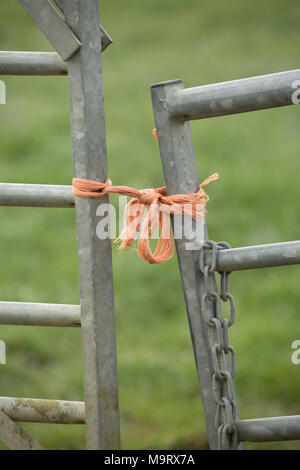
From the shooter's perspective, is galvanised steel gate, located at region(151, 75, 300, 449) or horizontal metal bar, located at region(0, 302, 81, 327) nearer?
galvanised steel gate, located at region(151, 75, 300, 449)

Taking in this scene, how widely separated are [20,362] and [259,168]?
5.16 ft

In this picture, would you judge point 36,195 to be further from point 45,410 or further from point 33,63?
point 45,410

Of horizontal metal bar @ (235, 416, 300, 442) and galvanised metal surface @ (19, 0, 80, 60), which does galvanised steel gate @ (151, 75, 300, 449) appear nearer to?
horizontal metal bar @ (235, 416, 300, 442)

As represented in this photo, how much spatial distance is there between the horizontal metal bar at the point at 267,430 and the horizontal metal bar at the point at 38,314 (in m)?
0.31

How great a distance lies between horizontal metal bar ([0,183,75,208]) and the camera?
1111 mm

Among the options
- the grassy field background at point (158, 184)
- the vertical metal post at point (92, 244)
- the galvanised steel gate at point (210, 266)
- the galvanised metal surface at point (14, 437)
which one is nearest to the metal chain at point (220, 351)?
the galvanised steel gate at point (210, 266)

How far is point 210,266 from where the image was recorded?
1066mm

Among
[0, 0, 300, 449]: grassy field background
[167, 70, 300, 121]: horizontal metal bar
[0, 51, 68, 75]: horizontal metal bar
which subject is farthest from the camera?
[0, 0, 300, 449]: grassy field background

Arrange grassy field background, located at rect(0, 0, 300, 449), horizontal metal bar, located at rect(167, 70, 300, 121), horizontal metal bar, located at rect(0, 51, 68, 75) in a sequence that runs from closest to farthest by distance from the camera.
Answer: horizontal metal bar, located at rect(167, 70, 300, 121) → horizontal metal bar, located at rect(0, 51, 68, 75) → grassy field background, located at rect(0, 0, 300, 449)

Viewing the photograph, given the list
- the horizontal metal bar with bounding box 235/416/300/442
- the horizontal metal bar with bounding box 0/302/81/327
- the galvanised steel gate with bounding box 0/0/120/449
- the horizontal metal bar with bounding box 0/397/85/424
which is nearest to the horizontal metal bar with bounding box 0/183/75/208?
the galvanised steel gate with bounding box 0/0/120/449

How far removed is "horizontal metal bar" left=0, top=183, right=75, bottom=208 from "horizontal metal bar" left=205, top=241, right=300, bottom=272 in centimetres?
25

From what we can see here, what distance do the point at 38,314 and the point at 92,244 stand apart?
0.54 feet

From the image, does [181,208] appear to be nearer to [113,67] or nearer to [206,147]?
[206,147]

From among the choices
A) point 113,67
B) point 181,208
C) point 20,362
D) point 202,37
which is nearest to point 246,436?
point 181,208
